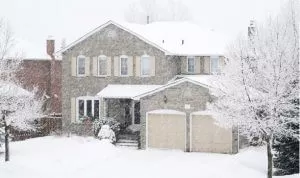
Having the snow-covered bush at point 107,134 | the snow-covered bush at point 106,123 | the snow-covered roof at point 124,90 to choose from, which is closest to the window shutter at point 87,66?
the snow-covered roof at point 124,90

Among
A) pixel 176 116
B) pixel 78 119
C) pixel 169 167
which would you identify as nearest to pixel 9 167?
pixel 169 167

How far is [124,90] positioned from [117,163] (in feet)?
28.4

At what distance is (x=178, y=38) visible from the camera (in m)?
38.8

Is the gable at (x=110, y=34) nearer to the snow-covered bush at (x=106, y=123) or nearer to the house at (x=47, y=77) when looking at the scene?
the snow-covered bush at (x=106, y=123)

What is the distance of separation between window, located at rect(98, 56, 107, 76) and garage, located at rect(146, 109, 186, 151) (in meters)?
6.57

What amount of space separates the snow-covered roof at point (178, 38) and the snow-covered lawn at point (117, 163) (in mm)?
7471

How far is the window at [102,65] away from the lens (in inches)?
1468

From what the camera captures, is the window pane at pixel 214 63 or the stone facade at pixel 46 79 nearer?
the window pane at pixel 214 63

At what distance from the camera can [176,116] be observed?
31359 mm

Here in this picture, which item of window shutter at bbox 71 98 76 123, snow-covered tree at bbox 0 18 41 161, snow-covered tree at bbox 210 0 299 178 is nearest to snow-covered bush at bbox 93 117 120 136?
window shutter at bbox 71 98 76 123

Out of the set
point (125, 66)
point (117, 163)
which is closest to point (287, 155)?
point (117, 163)

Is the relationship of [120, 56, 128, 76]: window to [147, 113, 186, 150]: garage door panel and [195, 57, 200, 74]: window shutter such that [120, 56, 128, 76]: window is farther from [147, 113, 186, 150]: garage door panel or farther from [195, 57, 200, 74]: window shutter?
[147, 113, 186, 150]: garage door panel

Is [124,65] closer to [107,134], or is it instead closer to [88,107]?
[88,107]

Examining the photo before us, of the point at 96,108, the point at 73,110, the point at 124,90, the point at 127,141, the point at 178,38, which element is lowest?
the point at 127,141
